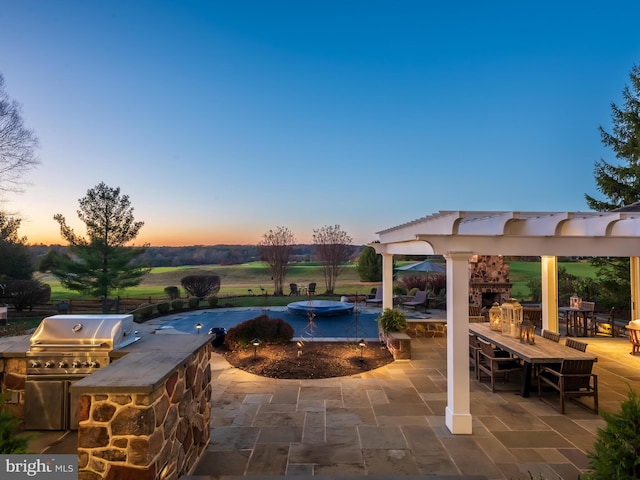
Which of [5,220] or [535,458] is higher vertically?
[5,220]

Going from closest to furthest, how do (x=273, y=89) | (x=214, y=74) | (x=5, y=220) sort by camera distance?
(x=214, y=74), (x=273, y=89), (x=5, y=220)

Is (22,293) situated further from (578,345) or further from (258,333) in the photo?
(578,345)

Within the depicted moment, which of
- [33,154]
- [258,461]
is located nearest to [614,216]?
[258,461]

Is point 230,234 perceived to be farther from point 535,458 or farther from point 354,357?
point 535,458

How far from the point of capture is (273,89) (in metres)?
10.4

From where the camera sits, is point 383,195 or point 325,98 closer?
point 325,98

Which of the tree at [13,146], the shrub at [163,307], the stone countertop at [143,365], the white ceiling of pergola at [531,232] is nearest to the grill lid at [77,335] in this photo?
the stone countertop at [143,365]

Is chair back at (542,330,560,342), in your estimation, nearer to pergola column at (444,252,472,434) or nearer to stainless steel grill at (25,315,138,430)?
pergola column at (444,252,472,434)

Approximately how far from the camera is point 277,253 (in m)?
19.2

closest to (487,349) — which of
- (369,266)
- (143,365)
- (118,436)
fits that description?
(143,365)

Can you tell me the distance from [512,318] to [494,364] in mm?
1072

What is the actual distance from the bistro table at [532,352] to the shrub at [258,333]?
4.38 m

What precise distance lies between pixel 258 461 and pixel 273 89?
33.0ft

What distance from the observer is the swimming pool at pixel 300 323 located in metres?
9.41
